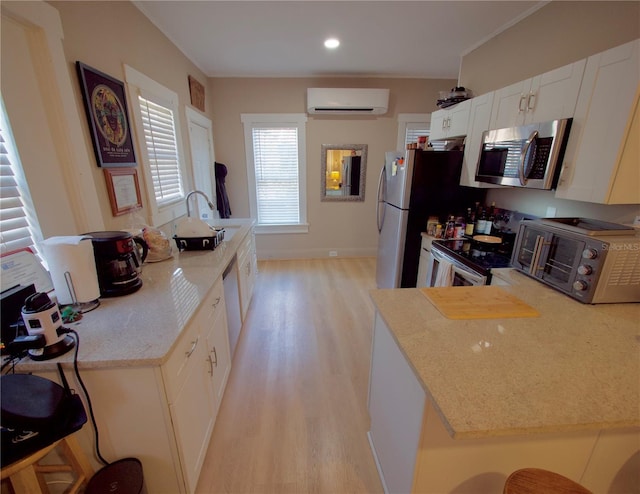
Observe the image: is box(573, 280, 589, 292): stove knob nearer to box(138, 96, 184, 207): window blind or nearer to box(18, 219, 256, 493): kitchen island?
box(18, 219, 256, 493): kitchen island

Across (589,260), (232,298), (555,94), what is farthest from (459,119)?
(232,298)

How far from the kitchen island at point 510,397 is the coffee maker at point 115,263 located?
4.16 ft

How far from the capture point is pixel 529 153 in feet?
5.55

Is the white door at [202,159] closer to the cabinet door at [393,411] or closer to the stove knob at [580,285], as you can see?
the cabinet door at [393,411]

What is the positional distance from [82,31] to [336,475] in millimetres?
2748

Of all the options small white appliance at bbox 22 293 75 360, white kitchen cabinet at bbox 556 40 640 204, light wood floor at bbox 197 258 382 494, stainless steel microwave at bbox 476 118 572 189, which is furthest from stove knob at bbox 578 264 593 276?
small white appliance at bbox 22 293 75 360

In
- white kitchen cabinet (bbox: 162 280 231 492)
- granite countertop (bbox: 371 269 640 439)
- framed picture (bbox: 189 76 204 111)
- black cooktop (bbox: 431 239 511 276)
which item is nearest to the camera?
granite countertop (bbox: 371 269 640 439)

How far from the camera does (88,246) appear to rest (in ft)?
3.98

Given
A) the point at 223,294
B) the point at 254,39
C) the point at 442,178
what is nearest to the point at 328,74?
the point at 254,39

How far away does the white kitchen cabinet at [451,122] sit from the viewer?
247 centimetres

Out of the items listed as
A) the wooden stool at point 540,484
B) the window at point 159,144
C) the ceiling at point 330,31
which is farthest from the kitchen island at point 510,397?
the ceiling at point 330,31

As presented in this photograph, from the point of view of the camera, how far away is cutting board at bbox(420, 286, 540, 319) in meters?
1.17

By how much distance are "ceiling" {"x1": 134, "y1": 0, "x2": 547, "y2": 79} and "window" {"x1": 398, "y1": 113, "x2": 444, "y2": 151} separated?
59 cm

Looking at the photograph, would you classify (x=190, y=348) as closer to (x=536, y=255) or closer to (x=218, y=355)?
(x=218, y=355)
